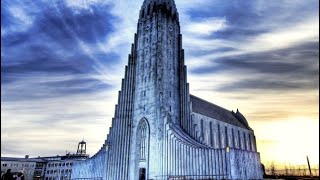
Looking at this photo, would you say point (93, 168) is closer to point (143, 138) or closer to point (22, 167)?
point (143, 138)

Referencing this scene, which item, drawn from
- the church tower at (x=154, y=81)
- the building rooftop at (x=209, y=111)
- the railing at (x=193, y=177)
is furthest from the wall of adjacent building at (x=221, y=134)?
the railing at (x=193, y=177)

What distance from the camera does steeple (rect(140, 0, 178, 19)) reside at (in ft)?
155

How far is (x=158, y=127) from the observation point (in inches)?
1489

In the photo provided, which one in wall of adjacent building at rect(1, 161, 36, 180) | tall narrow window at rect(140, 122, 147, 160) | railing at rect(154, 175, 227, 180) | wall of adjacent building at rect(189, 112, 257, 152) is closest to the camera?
railing at rect(154, 175, 227, 180)

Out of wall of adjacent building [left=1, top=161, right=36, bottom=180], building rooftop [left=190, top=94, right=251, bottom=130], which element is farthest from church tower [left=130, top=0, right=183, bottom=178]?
wall of adjacent building [left=1, top=161, right=36, bottom=180]

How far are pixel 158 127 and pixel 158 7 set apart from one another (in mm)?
23297

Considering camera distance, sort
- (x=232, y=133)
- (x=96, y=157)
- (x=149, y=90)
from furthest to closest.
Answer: (x=232, y=133) → (x=96, y=157) → (x=149, y=90)

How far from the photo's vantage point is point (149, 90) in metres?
41.6

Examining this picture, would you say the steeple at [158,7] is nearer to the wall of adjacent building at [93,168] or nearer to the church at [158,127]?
the church at [158,127]

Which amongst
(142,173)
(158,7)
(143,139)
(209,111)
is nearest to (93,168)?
(142,173)

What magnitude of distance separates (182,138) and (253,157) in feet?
32.3

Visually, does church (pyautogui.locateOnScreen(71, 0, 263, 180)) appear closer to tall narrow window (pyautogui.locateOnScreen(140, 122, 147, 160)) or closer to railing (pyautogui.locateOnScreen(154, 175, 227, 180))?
tall narrow window (pyautogui.locateOnScreen(140, 122, 147, 160))

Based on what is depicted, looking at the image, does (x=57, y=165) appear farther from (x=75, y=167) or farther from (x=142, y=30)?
(x=142, y=30)

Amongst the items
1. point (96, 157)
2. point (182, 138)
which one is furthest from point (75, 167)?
point (182, 138)
